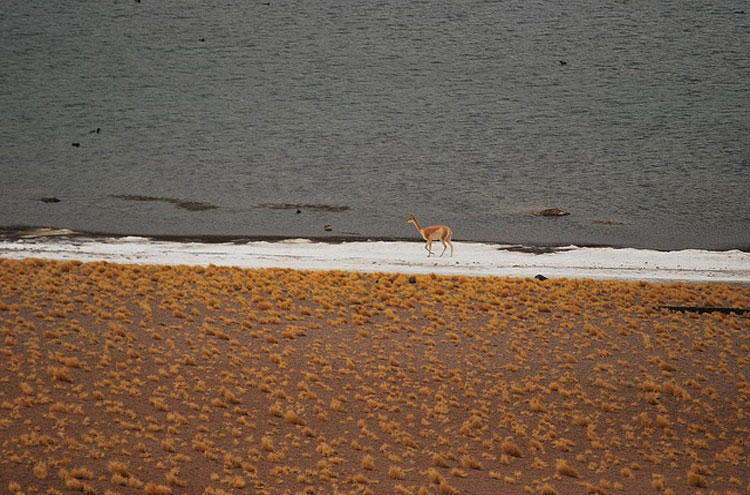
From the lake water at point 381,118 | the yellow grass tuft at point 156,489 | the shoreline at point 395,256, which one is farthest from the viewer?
the lake water at point 381,118

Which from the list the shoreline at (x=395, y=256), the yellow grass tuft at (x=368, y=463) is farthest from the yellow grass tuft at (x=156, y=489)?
the shoreline at (x=395, y=256)

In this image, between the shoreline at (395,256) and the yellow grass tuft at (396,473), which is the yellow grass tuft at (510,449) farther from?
the shoreline at (395,256)

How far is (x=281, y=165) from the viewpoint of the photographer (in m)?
28.0

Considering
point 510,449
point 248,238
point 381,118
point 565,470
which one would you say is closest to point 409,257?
point 248,238

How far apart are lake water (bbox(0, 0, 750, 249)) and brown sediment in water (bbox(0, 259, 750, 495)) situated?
766 centimetres

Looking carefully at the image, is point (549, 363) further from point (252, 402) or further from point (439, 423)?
point (252, 402)

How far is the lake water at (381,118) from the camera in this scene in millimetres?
24734

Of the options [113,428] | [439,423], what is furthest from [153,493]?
[439,423]

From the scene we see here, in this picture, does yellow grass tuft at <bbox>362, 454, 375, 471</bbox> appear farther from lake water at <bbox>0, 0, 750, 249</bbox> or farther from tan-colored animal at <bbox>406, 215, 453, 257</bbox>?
lake water at <bbox>0, 0, 750, 249</bbox>

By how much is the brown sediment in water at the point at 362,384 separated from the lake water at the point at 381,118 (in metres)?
7.66

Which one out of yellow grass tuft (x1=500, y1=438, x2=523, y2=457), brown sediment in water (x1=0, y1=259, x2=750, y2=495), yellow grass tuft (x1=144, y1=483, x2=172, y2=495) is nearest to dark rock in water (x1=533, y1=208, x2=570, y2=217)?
brown sediment in water (x1=0, y1=259, x2=750, y2=495)

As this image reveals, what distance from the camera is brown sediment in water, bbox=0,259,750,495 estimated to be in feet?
29.2

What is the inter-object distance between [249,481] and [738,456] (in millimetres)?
6153

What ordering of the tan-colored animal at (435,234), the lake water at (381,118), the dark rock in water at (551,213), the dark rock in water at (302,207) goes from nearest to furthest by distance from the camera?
the tan-colored animal at (435,234), the dark rock in water at (551,213), the lake water at (381,118), the dark rock in water at (302,207)
